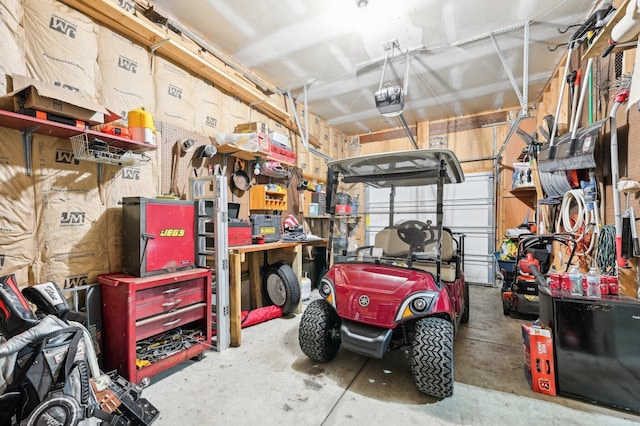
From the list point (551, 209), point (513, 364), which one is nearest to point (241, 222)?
point (513, 364)

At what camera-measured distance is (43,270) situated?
1.97 m

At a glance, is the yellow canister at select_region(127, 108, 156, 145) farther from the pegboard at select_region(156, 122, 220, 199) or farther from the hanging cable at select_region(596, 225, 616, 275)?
the hanging cable at select_region(596, 225, 616, 275)

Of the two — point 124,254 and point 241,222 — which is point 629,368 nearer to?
point 241,222

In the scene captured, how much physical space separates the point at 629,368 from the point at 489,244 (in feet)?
13.6

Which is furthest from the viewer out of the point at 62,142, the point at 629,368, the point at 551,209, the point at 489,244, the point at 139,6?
the point at 489,244

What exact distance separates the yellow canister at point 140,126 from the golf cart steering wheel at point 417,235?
2.43m

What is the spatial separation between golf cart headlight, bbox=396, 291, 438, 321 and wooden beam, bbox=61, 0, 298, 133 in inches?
125

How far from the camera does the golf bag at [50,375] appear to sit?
122 centimetres

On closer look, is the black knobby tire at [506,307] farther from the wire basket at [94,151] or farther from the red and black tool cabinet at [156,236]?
the wire basket at [94,151]

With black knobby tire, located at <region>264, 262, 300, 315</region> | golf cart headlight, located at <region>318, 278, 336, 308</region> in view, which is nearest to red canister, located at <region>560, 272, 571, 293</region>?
golf cart headlight, located at <region>318, 278, 336, 308</region>

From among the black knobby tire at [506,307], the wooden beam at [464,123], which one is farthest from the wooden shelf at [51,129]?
the wooden beam at [464,123]

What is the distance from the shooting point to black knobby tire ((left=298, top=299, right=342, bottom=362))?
228 cm

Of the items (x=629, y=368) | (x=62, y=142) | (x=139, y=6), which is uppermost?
(x=139, y=6)

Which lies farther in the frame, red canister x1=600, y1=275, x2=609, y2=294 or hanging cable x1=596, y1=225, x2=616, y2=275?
hanging cable x1=596, y1=225, x2=616, y2=275
